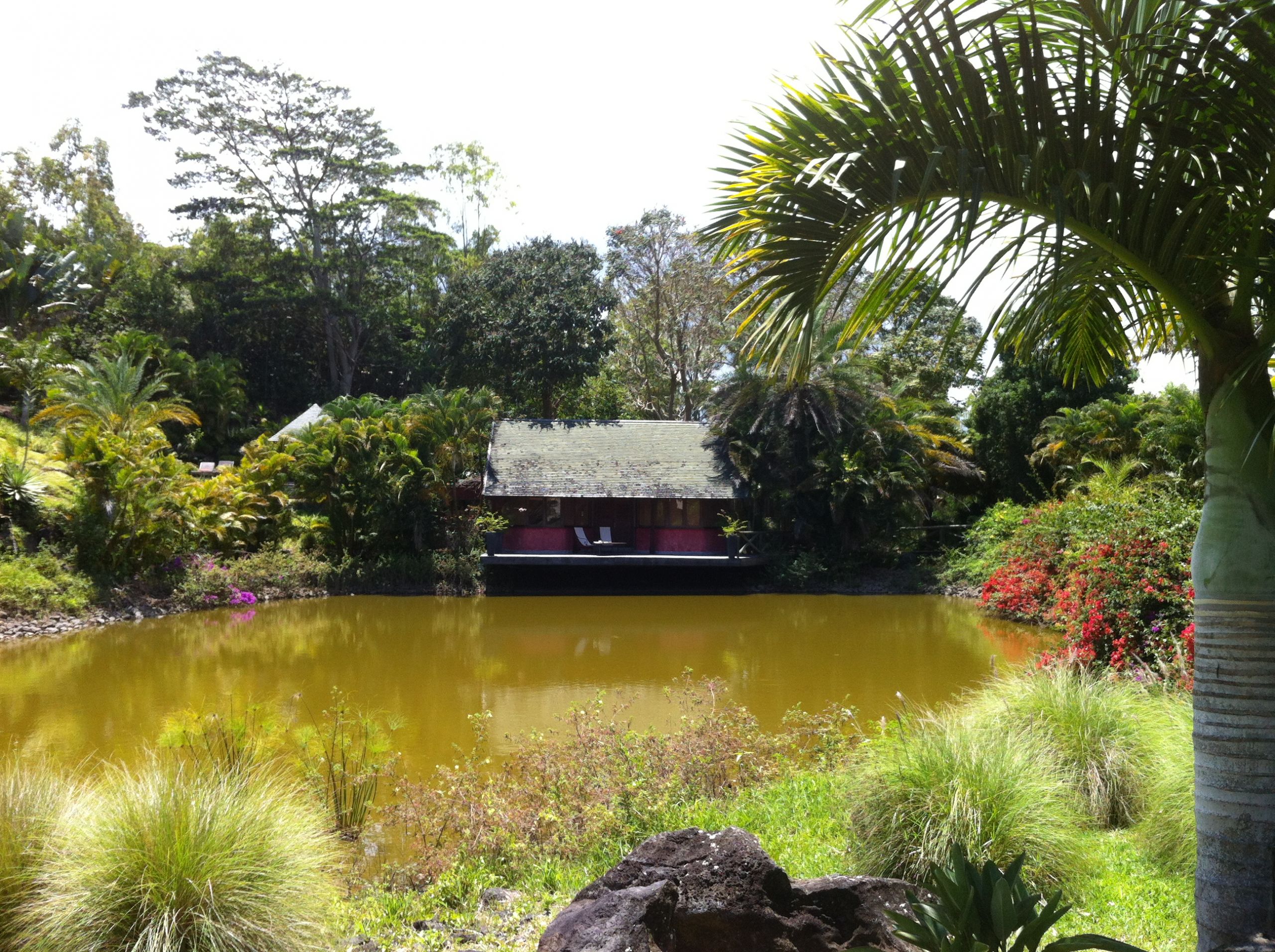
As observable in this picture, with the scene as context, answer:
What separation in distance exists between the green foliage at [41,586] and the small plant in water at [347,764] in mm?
11261

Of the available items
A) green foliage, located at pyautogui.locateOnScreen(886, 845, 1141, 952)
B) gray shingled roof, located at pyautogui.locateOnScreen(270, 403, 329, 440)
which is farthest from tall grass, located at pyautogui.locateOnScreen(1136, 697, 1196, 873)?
gray shingled roof, located at pyautogui.locateOnScreen(270, 403, 329, 440)

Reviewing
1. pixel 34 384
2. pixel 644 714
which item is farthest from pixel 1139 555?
pixel 34 384

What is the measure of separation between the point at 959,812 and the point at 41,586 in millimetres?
18322

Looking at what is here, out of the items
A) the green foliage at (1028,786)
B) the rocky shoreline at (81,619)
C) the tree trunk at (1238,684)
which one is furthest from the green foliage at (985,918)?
the rocky shoreline at (81,619)

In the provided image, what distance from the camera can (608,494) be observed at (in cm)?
2372

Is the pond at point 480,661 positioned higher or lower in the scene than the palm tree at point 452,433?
lower

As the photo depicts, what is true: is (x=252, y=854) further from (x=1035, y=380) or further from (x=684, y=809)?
(x=1035, y=380)

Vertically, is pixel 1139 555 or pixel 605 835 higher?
pixel 1139 555

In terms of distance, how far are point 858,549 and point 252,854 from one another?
21.8m

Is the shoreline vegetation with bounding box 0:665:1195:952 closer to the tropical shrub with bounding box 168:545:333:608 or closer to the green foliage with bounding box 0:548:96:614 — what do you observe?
the green foliage with bounding box 0:548:96:614

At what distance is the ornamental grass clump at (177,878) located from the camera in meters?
3.76

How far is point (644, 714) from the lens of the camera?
10945 mm

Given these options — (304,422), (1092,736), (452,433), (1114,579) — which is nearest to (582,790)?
(1092,736)

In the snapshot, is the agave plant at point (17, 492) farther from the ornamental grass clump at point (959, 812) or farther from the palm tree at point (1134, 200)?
the palm tree at point (1134, 200)
